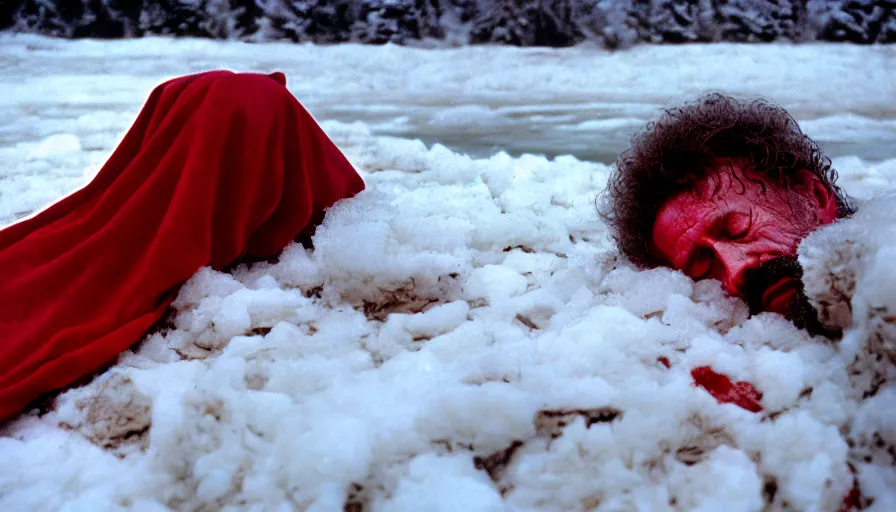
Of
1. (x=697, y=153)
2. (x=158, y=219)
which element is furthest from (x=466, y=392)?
(x=158, y=219)

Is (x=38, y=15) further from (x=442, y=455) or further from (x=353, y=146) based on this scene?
(x=442, y=455)

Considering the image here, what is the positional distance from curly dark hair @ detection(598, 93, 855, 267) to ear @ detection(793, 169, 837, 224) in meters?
0.02

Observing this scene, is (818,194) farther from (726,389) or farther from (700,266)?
(726,389)

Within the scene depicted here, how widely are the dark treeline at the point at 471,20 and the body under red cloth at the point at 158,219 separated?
4091 mm

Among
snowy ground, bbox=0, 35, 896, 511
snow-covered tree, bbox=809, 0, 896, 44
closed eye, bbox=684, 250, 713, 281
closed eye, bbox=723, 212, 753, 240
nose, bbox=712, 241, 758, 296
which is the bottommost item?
snowy ground, bbox=0, 35, 896, 511

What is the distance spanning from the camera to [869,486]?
0.68 meters

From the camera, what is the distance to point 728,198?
1.09 meters

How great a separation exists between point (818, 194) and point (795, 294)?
29 centimetres

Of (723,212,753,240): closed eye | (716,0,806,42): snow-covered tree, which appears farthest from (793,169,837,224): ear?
(716,0,806,42): snow-covered tree

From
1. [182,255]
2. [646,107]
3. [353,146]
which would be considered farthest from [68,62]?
[182,255]

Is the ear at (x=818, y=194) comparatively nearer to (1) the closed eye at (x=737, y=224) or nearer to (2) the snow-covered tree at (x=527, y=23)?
(1) the closed eye at (x=737, y=224)

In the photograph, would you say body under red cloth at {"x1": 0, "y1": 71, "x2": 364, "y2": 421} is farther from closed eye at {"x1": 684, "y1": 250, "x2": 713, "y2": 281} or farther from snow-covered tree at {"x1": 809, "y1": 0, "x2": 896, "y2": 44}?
snow-covered tree at {"x1": 809, "y1": 0, "x2": 896, "y2": 44}

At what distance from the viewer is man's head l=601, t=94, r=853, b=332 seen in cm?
103

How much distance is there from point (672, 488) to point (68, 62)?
19.1ft
